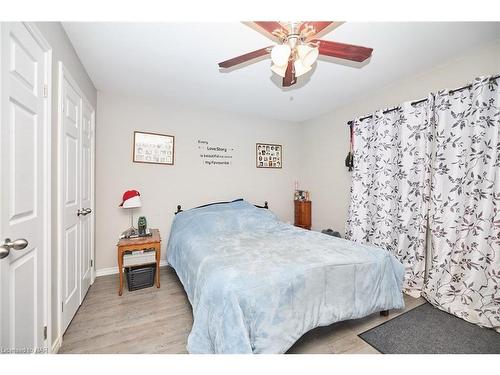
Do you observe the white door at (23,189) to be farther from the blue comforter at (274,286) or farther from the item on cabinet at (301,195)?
the item on cabinet at (301,195)

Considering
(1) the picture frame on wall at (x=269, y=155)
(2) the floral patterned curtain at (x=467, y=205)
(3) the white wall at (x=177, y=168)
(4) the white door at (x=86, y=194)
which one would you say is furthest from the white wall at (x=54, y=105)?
(2) the floral patterned curtain at (x=467, y=205)

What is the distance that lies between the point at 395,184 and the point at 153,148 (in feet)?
10.2

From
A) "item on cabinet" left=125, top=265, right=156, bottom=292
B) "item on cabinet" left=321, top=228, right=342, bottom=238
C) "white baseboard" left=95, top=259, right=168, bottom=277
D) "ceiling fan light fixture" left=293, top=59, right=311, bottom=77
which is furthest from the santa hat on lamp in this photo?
"item on cabinet" left=321, top=228, right=342, bottom=238

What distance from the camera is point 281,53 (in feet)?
4.44

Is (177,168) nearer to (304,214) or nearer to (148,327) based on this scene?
(148,327)

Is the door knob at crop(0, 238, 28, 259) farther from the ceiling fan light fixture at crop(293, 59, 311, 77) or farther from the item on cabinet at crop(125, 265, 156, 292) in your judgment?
the ceiling fan light fixture at crop(293, 59, 311, 77)

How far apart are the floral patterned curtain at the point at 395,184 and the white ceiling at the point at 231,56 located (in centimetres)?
49

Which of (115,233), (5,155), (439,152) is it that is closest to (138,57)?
(5,155)

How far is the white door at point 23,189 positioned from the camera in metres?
0.98

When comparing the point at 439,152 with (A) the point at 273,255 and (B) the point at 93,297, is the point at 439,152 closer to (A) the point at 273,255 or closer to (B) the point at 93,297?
(A) the point at 273,255

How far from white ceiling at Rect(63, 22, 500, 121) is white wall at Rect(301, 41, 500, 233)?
0.12 metres


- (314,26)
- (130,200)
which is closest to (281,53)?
(314,26)

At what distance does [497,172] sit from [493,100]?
61 cm

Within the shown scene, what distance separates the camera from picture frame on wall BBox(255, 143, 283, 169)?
3.70 metres
